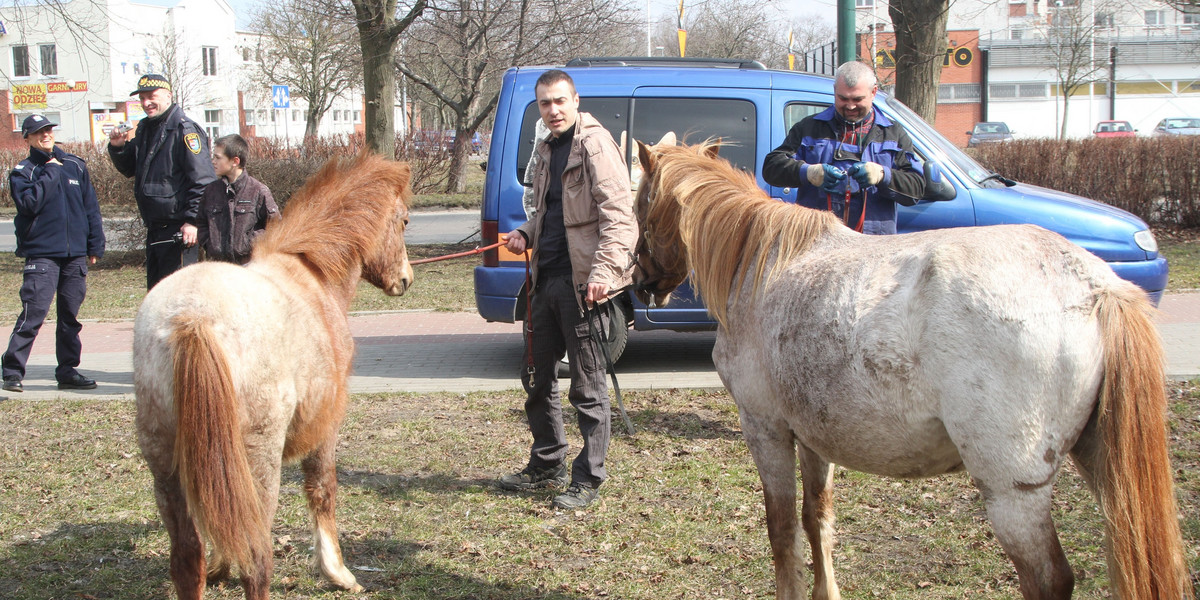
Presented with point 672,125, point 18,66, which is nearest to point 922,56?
point 672,125

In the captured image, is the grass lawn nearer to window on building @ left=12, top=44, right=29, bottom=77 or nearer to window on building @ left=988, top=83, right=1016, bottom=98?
window on building @ left=988, top=83, right=1016, bottom=98

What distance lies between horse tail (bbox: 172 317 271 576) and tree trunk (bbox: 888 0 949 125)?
1123 centimetres

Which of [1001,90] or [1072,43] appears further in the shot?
[1001,90]

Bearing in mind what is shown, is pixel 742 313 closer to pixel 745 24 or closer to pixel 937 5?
pixel 937 5

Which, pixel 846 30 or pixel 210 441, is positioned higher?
pixel 846 30

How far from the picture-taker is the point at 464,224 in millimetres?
19531

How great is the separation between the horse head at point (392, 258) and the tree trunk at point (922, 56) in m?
9.70

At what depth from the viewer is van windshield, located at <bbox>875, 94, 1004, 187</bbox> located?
22.8ft

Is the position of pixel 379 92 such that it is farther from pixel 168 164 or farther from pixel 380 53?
pixel 168 164

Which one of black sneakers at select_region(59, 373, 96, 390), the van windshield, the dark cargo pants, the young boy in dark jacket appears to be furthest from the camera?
black sneakers at select_region(59, 373, 96, 390)

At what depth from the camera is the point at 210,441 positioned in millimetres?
2848

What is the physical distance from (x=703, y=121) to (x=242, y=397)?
195 inches

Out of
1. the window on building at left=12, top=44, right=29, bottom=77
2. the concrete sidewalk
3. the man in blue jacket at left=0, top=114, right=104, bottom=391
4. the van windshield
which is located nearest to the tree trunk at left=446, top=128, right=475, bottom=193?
the concrete sidewalk

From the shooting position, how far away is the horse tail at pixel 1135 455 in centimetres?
235
